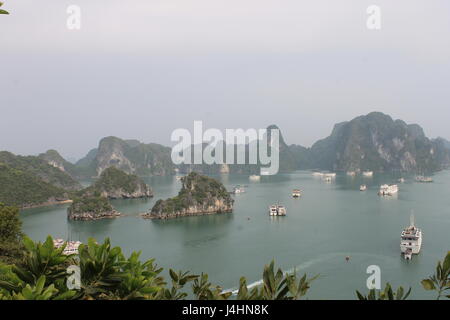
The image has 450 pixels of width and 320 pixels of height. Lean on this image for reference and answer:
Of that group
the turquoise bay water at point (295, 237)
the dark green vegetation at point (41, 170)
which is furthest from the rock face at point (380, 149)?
the dark green vegetation at point (41, 170)

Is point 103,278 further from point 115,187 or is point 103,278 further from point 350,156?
point 350,156

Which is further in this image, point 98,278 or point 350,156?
point 350,156

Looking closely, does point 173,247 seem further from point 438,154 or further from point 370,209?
point 438,154

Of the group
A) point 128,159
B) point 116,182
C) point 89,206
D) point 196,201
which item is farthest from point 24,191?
point 128,159

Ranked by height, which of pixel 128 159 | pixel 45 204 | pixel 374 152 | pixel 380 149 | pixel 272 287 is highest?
pixel 380 149

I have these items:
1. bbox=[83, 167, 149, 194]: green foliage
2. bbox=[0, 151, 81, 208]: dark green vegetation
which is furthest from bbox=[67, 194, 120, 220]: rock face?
bbox=[83, 167, 149, 194]: green foliage

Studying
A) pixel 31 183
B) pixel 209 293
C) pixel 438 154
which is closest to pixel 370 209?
pixel 209 293

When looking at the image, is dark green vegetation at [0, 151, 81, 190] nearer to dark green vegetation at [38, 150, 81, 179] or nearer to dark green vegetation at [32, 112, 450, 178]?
dark green vegetation at [38, 150, 81, 179]
